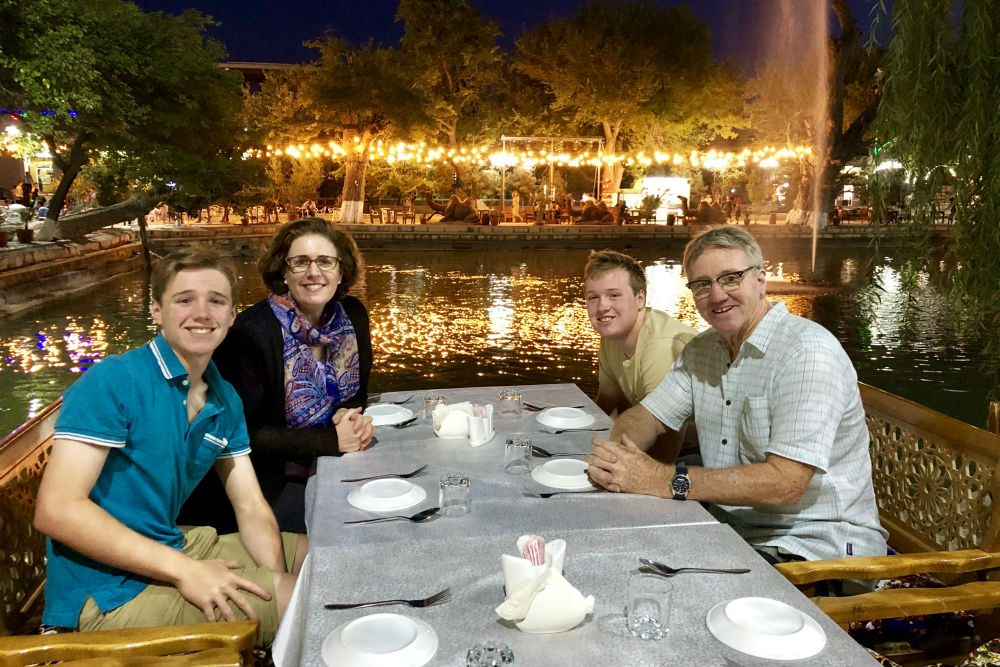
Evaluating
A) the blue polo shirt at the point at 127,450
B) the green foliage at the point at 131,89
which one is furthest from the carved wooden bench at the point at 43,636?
the green foliage at the point at 131,89

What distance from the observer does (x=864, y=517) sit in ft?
7.61

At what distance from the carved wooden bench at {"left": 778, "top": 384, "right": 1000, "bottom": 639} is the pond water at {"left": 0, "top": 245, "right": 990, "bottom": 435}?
2.58 ft

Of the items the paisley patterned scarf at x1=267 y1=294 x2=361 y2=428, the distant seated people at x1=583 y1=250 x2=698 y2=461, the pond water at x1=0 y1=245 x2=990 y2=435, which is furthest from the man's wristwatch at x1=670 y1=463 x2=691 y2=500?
the pond water at x1=0 y1=245 x2=990 y2=435

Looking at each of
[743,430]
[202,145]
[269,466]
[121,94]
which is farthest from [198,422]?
[202,145]

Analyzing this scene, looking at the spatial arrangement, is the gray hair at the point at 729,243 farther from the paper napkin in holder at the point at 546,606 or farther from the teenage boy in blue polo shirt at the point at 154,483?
the teenage boy in blue polo shirt at the point at 154,483

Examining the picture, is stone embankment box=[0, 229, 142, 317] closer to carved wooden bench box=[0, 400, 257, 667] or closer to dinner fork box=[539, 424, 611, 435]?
carved wooden bench box=[0, 400, 257, 667]

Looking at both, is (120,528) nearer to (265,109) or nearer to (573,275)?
(573,275)

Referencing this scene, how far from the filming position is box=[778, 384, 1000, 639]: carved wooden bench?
6.02ft

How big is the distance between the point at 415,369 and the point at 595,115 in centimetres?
2555

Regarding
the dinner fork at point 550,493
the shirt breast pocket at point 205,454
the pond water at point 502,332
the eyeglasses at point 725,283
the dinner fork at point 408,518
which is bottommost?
the pond water at point 502,332

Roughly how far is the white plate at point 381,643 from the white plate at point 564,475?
0.90m

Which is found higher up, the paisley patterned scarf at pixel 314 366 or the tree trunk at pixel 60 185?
the tree trunk at pixel 60 185

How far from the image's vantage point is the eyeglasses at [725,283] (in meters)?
2.36

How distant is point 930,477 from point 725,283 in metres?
1.13
